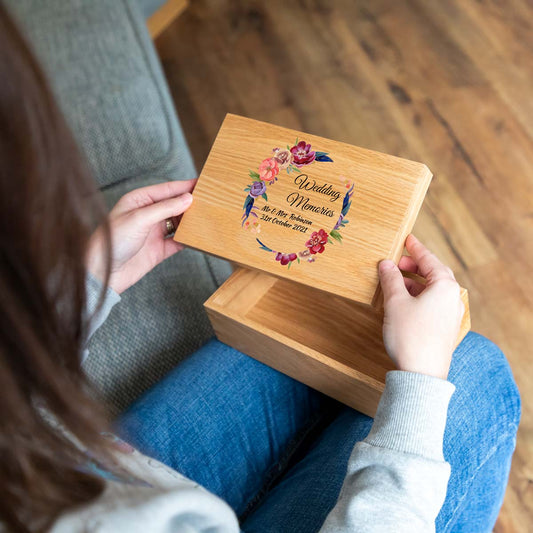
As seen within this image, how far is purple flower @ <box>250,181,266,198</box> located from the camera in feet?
2.23

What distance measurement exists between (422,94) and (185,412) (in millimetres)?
1123

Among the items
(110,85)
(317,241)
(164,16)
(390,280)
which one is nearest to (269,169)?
(317,241)

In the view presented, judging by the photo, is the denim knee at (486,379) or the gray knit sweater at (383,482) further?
the denim knee at (486,379)

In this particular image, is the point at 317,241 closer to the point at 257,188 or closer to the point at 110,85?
the point at 257,188

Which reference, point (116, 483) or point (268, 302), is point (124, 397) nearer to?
point (268, 302)

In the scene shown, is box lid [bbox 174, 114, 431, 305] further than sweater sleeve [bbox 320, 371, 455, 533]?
Yes

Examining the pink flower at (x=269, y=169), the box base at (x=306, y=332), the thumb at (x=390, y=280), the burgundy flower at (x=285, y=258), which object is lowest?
the box base at (x=306, y=332)

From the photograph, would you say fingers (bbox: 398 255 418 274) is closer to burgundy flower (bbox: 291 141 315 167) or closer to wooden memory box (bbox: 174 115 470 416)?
wooden memory box (bbox: 174 115 470 416)

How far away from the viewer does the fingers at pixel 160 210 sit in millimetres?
678

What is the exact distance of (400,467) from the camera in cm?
51

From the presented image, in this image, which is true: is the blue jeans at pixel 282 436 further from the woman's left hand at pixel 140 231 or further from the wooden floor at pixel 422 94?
the wooden floor at pixel 422 94

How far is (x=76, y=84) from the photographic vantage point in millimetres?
1027

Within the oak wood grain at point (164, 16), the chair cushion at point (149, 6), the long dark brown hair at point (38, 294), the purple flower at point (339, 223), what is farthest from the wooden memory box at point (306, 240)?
the oak wood grain at point (164, 16)

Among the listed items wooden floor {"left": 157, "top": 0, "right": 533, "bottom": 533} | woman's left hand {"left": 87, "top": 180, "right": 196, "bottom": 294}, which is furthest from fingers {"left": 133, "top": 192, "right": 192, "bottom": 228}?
wooden floor {"left": 157, "top": 0, "right": 533, "bottom": 533}
